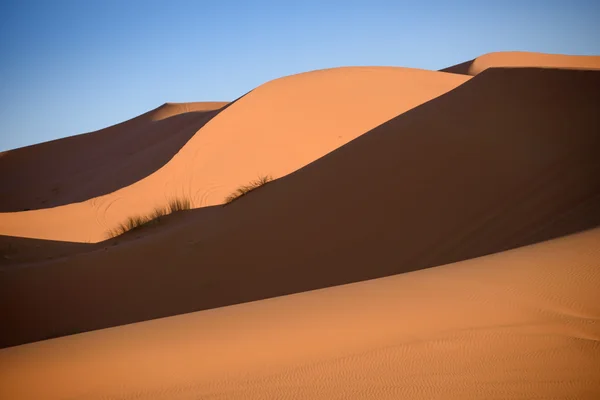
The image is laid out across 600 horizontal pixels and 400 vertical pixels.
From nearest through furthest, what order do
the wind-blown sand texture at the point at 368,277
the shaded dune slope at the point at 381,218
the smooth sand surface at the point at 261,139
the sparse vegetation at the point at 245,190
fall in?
the wind-blown sand texture at the point at 368,277 → the shaded dune slope at the point at 381,218 → the sparse vegetation at the point at 245,190 → the smooth sand surface at the point at 261,139

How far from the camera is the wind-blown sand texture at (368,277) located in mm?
2625

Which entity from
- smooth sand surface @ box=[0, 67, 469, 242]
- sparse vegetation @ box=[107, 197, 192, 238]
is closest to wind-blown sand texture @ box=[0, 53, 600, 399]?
smooth sand surface @ box=[0, 67, 469, 242]

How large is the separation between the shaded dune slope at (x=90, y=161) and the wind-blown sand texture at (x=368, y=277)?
17.2ft

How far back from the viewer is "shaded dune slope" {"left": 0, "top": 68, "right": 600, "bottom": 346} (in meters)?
6.66

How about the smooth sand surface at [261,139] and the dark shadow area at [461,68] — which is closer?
the smooth sand surface at [261,139]

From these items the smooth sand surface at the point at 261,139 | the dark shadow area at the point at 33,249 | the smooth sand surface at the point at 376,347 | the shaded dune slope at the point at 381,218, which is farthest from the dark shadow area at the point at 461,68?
the smooth sand surface at the point at 376,347

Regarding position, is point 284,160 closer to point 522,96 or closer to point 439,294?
point 522,96

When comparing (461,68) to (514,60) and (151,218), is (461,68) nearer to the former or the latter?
(514,60)

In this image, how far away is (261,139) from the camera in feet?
60.8

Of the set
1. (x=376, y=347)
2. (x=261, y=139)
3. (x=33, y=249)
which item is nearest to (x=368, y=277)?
(x=376, y=347)

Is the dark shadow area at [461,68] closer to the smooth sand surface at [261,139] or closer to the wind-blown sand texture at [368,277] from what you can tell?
the smooth sand surface at [261,139]

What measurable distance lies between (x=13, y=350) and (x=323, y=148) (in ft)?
46.5

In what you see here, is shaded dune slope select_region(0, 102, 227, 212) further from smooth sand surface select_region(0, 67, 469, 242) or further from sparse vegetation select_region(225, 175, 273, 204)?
sparse vegetation select_region(225, 175, 273, 204)

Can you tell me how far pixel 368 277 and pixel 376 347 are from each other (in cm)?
368
